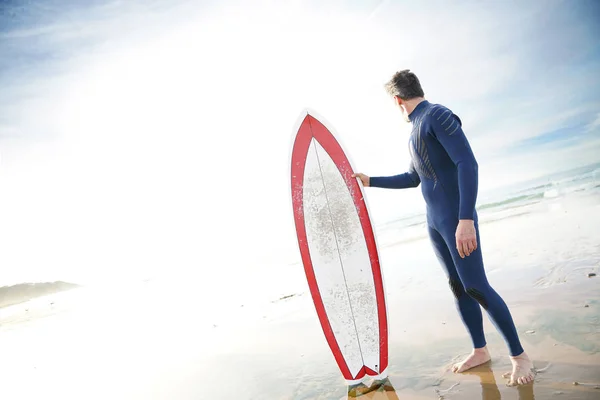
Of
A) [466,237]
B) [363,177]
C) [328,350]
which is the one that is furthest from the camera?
[328,350]

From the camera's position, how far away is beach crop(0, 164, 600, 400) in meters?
1.82

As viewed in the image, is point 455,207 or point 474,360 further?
point 474,360

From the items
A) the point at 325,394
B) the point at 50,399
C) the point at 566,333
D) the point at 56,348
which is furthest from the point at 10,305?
the point at 566,333

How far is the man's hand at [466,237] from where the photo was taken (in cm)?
162

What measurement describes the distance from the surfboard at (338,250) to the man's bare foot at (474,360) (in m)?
0.37

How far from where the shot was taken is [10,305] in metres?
13.6

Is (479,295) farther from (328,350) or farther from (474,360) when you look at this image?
(328,350)

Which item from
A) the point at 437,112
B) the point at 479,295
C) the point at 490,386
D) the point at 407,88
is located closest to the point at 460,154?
the point at 437,112

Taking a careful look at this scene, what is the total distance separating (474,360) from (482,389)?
26 cm

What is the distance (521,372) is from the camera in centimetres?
163

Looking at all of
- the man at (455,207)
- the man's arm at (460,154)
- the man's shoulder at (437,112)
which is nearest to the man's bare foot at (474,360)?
the man at (455,207)

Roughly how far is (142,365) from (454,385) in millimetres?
2631

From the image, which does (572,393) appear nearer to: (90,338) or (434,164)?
(434,164)

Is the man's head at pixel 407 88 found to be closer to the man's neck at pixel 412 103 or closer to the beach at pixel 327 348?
the man's neck at pixel 412 103
